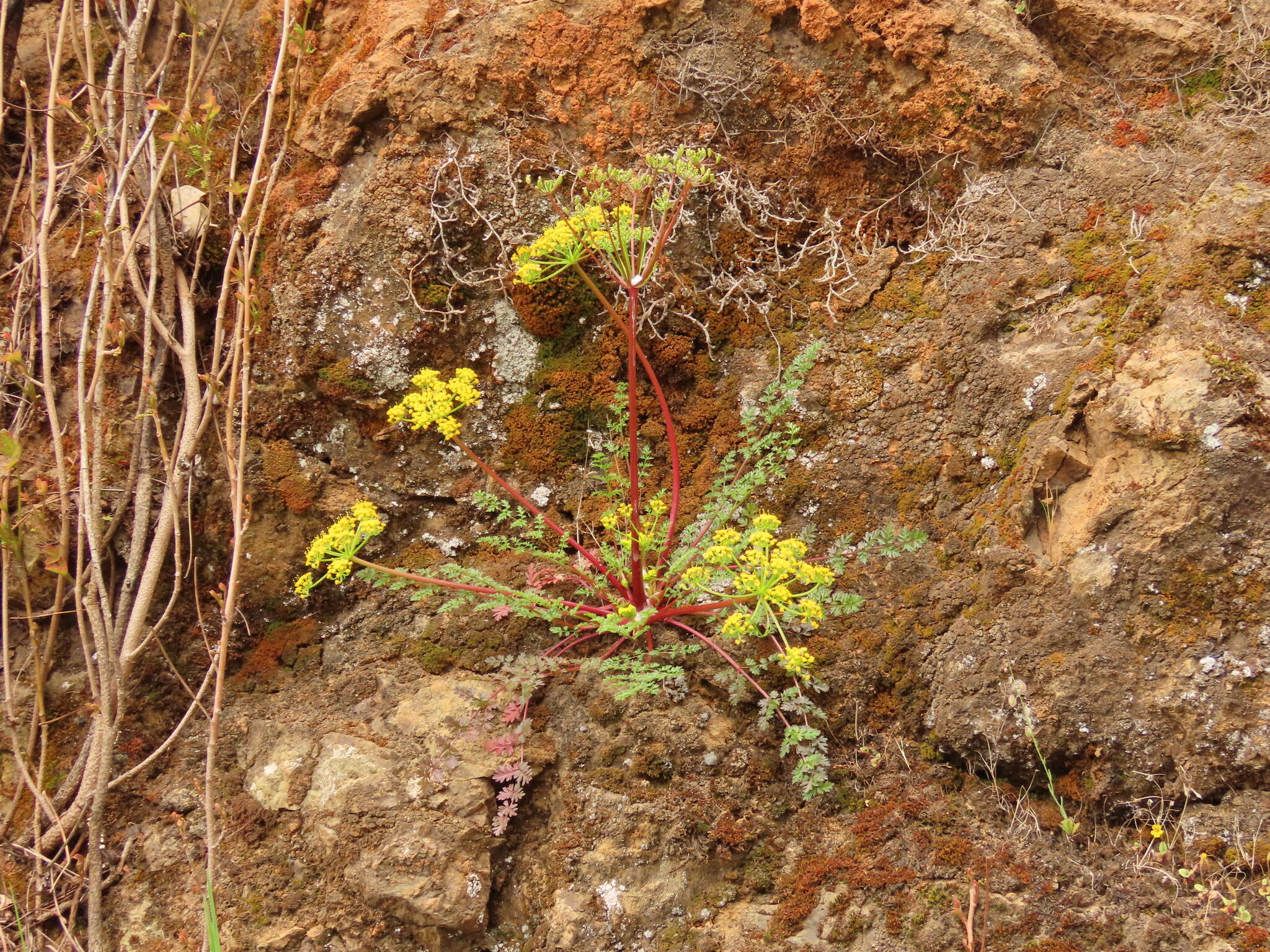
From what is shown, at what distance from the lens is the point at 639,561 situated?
2904 mm

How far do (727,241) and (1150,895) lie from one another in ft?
9.09

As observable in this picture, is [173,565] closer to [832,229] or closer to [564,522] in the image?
[564,522]

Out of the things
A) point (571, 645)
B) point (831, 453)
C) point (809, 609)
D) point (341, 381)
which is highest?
point (809, 609)

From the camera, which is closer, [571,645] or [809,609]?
[809,609]

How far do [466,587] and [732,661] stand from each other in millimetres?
921

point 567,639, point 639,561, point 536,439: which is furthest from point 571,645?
point 536,439

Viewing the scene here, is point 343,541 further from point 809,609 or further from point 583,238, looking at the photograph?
point 809,609

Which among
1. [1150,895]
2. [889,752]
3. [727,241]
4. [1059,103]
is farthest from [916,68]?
[1150,895]

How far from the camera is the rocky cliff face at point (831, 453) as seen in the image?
2.46m

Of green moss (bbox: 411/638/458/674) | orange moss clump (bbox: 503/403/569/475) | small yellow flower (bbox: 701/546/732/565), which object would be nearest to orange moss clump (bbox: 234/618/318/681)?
green moss (bbox: 411/638/458/674)

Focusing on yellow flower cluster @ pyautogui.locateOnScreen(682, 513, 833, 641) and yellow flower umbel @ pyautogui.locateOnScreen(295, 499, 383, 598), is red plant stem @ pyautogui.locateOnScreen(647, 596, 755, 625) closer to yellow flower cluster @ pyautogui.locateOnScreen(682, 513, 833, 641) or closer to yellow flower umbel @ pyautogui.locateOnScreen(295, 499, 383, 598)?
yellow flower cluster @ pyautogui.locateOnScreen(682, 513, 833, 641)

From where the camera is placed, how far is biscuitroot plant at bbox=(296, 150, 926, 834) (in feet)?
8.59

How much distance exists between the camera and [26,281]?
11.3 ft

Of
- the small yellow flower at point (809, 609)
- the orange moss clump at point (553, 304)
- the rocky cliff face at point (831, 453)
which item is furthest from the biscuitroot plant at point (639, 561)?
the orange moss clump at point (553, 304)
